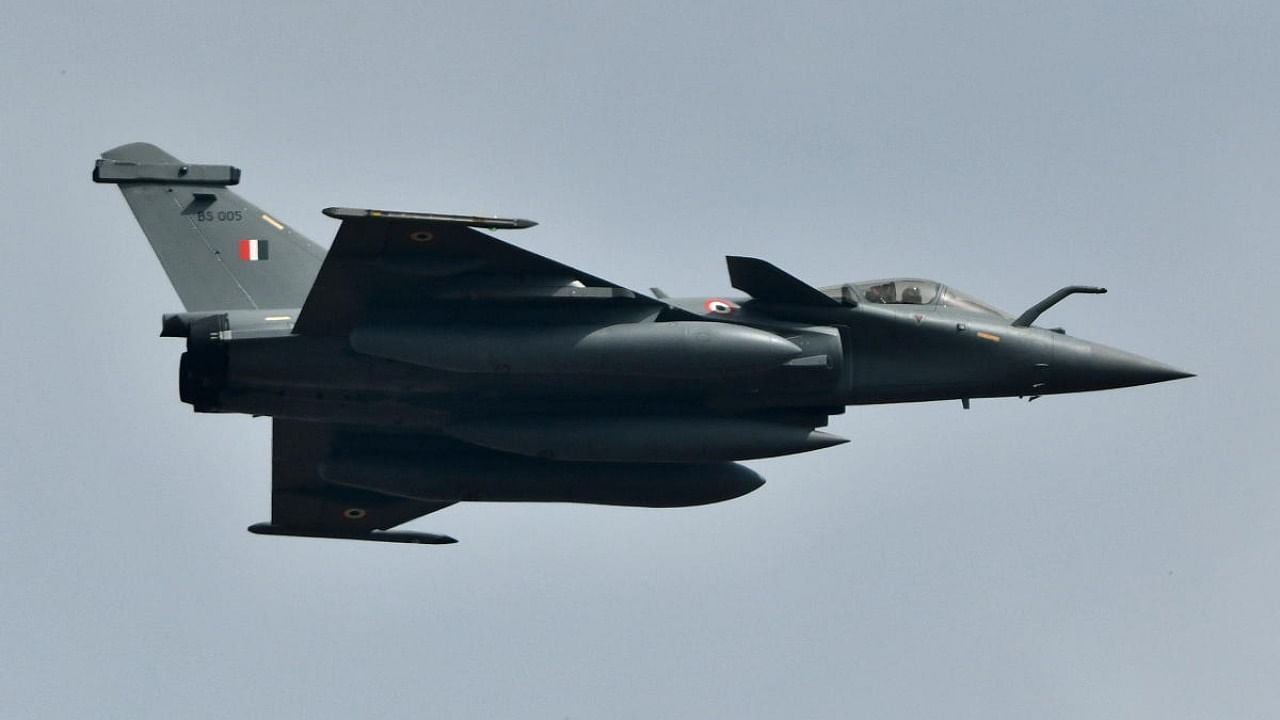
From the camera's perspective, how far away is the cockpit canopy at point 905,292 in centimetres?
3206

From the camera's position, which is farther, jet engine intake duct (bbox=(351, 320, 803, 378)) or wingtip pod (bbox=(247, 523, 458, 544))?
wingtip pod (bbox=(247, 523, 458, 544))

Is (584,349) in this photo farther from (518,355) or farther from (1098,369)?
(1098,369)

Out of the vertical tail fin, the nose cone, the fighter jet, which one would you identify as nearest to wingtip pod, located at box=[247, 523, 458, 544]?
the fighter jet

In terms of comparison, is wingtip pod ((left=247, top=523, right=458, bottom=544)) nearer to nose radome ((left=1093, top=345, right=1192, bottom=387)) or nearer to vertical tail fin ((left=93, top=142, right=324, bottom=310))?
vertical tail fin ((left=93, top=142, right=324, bottom=310))

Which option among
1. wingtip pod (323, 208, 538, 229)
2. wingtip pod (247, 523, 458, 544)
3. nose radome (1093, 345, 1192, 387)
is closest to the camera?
wingtip pod (323, 208, 538, 229)

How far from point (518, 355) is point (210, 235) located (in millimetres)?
5315

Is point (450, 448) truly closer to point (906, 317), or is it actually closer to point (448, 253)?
point (448, 253)

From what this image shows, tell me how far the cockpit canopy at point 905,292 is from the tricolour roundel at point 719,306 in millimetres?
1393

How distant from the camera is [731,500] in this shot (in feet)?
109

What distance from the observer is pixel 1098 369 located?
3259 cm

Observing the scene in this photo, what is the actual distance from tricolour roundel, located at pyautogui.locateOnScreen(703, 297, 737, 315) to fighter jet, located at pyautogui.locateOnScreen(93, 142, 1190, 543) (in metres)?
0.04

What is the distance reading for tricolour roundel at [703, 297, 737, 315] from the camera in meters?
31.5

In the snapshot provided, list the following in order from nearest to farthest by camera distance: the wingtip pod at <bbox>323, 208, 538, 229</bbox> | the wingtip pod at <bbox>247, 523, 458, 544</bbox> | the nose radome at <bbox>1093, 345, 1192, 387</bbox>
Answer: the wingtip pod at <bbox>323, 208, 538, 229</bbox>, the nose radome at <bbox>1093, 345, 1192, 387</bbox>, the wingtip pod at <bbox>247, 523, 458, 544</bbox>

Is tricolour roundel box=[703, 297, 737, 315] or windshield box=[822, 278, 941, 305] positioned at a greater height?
windshield box=[822, 278, 941, 305]
